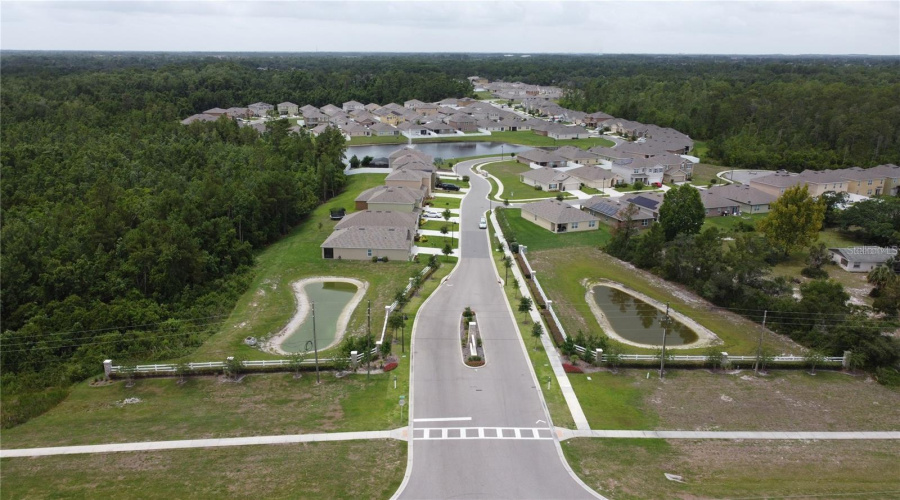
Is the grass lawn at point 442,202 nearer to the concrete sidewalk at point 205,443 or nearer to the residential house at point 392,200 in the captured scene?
the residential house at point 392,200

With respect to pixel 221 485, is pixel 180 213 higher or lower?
higher

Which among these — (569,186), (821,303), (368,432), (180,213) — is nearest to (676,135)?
(569,186)

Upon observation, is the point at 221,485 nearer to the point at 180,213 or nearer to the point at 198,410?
the point at 198,410

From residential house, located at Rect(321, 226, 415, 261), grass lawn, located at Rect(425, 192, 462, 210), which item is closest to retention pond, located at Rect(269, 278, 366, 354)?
residential house, located at Rect(321, 226, 415, 261)

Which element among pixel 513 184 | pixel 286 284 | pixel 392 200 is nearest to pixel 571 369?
pixel 286 284

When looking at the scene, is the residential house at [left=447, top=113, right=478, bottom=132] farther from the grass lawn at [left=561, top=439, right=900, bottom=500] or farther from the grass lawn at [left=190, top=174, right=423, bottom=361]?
the grass lawn at [left=561, top=439, right=900, bottom=500]

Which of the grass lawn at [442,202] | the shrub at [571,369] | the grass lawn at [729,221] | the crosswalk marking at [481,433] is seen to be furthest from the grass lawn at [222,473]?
the grass lawn at [729,221]
